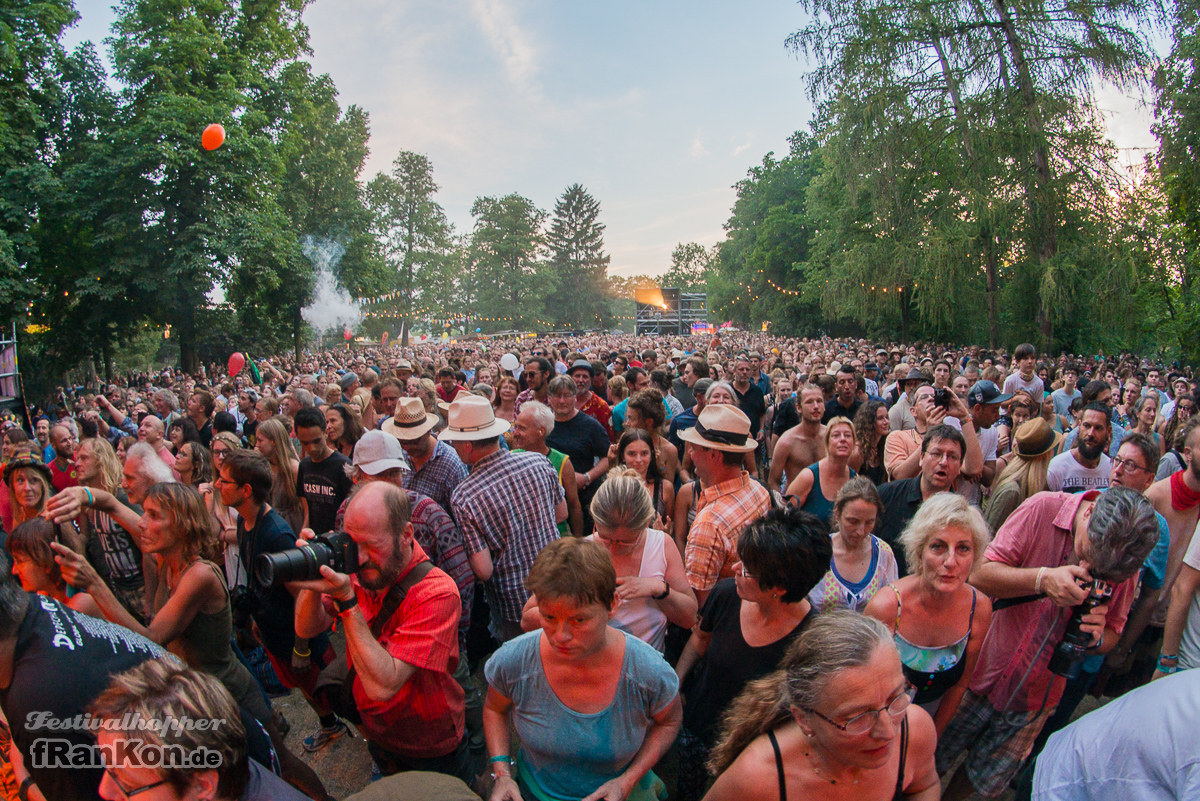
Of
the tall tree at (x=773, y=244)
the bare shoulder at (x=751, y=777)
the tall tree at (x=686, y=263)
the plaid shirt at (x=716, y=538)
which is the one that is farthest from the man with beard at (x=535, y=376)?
the tall tree at (x=686, y=263)

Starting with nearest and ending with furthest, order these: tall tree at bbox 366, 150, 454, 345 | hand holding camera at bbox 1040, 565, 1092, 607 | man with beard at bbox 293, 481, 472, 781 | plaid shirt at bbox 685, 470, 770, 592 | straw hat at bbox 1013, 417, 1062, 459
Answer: man with beard at bbox 293, 481, 472, 781
hand holding camera at bbox 1040, 565, 1092, 607
plaid shirt at bbox 685, 470, 770, 592
straw hat at bbox 1013, 417, 1062, 459
tall tree at bbox 366, 150, 454, 345

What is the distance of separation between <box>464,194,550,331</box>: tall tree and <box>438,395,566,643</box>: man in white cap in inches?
2642

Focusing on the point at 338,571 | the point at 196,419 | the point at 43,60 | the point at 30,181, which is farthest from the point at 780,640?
the point at 43,60

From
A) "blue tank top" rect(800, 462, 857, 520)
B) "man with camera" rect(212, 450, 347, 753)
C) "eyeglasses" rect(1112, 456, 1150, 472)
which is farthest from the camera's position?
"blue tank top" rect(800, 462, 857, 520)

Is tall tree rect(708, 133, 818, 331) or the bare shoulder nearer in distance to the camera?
the bare shoulder

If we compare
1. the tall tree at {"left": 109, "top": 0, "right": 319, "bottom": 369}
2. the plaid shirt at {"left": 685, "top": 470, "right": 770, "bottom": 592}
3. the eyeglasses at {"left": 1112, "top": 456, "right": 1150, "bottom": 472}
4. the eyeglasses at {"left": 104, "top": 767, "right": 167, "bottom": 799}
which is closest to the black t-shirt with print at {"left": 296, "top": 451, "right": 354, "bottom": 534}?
the plaid shirt at {"left": 685, "top": 470, "right": 770, "bottom": 592}

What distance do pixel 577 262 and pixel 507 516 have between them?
7796cm

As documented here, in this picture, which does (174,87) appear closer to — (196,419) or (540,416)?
(196,419)

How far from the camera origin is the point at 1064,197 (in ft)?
52.3

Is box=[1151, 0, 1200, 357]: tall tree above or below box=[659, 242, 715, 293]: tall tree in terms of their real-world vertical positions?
below

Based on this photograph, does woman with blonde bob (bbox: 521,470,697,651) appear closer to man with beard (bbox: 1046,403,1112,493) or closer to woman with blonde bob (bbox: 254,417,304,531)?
man with beard (bbox: 1046,403,1112,493)

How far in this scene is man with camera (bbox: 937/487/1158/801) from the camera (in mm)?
2113

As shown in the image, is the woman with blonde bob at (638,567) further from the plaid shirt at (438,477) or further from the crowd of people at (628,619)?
the plaid shirt at (438,477)

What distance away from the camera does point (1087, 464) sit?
11.8 ft
